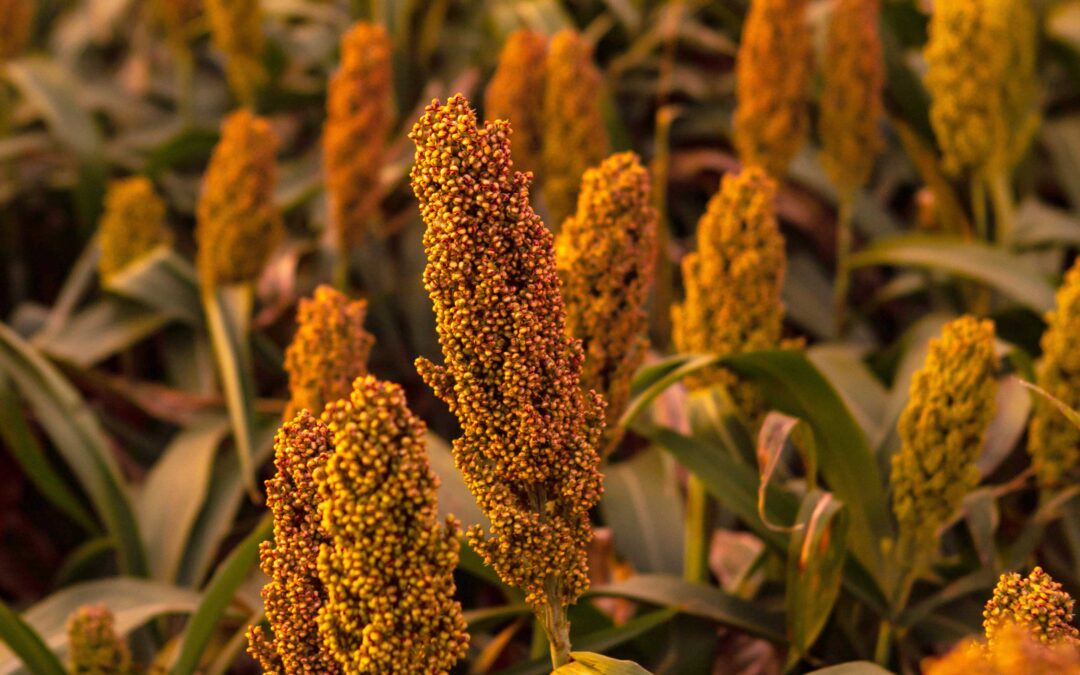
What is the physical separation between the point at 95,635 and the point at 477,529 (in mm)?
738

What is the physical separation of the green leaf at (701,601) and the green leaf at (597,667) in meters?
0.55

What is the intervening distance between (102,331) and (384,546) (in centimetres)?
212

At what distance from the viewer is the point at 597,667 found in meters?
1.13

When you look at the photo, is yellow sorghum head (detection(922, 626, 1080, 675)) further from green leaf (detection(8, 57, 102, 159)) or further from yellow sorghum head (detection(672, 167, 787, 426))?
green leaf (detection(8, 57, 102, 159))

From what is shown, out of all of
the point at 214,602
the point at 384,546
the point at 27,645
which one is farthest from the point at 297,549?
the point at 27,645

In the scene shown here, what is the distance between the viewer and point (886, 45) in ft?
9.97

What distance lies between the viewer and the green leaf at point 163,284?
2686mm

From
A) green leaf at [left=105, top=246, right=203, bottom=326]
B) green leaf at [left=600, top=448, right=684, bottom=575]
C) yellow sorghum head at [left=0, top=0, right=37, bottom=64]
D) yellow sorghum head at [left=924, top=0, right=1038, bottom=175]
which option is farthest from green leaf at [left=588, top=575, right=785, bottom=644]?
yellow sorghum head at [left=0, top=0, right=37, bottom=64]

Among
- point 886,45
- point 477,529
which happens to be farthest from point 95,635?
point 886,45

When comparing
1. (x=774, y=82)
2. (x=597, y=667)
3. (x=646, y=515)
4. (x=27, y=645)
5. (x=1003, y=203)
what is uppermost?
(x=774, y=82)

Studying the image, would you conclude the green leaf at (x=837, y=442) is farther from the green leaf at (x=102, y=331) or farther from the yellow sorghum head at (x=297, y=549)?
→ the green leaf at (x=102, y=331)

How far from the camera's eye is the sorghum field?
1.11 meters

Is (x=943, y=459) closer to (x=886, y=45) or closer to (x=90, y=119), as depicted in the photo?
(x=886, y=45)

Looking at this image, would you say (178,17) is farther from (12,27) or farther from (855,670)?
(855,670)
